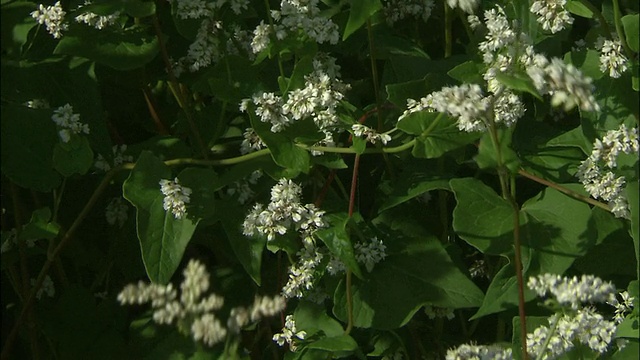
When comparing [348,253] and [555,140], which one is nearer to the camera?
[348,253]

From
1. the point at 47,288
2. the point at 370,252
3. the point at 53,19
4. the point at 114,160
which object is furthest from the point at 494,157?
the point at 47,288

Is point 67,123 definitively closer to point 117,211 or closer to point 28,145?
point 28,145

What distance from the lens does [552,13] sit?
2057mm

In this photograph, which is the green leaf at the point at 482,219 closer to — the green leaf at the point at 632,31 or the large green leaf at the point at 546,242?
the large green leaf at the point at 546,242

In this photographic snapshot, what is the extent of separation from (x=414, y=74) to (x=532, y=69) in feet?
1.74

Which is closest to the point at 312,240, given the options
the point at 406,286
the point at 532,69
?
the point at 406,286

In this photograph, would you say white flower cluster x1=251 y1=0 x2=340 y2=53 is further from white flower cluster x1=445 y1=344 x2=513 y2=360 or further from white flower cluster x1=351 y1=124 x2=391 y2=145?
white flower cluster x1=445 y1=344 x2=513 y2=360

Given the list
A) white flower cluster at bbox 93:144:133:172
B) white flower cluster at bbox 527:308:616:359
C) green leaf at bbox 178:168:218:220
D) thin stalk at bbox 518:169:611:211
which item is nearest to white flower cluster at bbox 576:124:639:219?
thin stalk at bbox 518:169:611:211

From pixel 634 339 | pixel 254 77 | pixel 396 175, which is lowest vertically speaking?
pixel 634 339

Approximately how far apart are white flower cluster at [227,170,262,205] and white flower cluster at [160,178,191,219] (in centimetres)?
18

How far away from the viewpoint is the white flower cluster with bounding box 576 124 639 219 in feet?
6.36

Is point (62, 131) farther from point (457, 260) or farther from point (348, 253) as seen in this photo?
point (457, 260)

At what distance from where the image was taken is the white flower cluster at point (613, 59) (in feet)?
6.75

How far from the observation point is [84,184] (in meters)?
2.52
